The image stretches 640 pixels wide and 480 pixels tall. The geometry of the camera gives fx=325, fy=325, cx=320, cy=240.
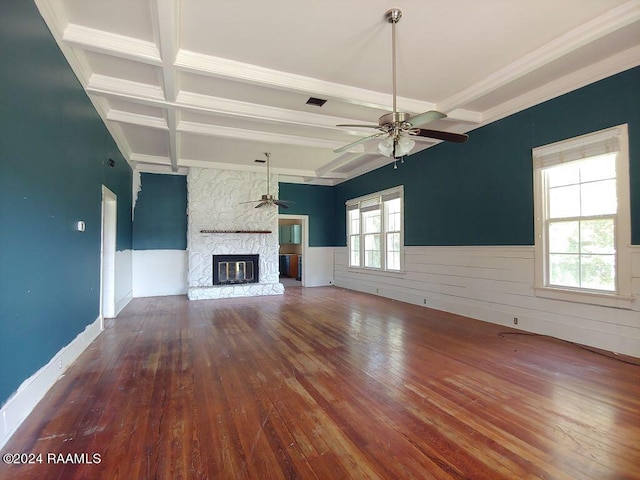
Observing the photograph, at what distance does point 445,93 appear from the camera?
14.3 feet

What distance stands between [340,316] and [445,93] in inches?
145

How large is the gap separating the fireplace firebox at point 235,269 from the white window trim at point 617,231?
6108mm

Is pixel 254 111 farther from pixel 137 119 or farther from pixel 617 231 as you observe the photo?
pixel 617 231

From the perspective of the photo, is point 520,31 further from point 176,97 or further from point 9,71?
point 9,71

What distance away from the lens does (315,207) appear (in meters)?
9.57

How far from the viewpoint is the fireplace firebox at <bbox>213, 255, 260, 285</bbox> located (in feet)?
26.1

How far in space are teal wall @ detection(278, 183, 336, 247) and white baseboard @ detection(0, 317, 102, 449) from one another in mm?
6340

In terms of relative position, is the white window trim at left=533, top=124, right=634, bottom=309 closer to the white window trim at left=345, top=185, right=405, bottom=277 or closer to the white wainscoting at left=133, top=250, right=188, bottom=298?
the white window trim at left=345, top=185, right=405, bottom=277

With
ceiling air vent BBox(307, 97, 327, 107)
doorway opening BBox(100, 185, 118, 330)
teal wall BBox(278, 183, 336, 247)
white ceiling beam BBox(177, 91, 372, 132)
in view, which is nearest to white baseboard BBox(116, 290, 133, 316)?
doorway opening BBox(100, 185, 118, 330)

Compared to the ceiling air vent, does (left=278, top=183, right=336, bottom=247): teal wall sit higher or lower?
lower

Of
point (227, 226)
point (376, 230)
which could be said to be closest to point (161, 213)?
point (227, 226)

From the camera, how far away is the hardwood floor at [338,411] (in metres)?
1.76

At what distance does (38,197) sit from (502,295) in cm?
545

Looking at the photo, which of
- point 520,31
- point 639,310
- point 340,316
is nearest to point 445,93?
point 520,31
